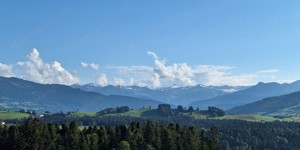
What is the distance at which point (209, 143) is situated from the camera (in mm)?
183625

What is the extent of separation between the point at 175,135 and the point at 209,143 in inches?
600

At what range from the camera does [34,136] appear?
5655 inches

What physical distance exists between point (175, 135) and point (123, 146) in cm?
3043

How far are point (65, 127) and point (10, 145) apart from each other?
74.4 ft

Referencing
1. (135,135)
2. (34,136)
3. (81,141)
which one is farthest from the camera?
(135,135)

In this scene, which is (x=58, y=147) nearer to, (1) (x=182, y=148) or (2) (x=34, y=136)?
(2) (x=34, y=136)

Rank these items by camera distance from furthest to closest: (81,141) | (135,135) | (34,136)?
(135,135)
(81,141)
(34,136)

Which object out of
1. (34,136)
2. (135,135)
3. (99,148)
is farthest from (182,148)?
(34,136)

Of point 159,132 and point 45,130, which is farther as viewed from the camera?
point 159,132

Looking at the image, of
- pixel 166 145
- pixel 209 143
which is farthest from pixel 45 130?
pixel 209 143

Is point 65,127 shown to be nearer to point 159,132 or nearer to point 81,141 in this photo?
point 81,141

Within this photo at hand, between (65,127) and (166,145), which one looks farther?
(166,145)

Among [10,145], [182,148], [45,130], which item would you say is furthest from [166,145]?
[10,145]

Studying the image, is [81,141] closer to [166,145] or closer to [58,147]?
[58,147]
